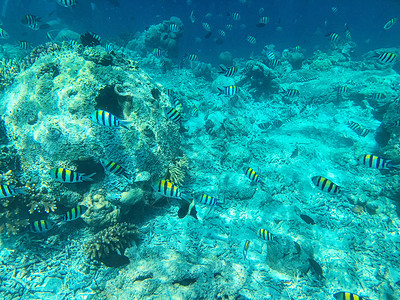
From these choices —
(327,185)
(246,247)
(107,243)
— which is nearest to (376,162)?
(327,185)

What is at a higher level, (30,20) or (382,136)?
(30,20)

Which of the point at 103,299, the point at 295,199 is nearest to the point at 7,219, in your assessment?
the point at 103,299

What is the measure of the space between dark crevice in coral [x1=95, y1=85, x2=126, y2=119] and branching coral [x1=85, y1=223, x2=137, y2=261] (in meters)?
2.66

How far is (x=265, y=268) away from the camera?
15.6 feet

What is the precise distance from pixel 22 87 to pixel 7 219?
129 inches

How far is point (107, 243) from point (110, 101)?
3.27 meters

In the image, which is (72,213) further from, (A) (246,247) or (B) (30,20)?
(B) (30,20)

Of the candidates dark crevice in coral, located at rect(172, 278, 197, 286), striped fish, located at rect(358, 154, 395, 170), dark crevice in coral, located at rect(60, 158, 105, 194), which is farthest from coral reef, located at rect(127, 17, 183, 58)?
dark crevice in coral, located at rect(172, 278, 197, 286)

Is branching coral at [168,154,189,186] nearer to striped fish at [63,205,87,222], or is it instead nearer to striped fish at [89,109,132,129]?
striped fish at [63,205,87,222]

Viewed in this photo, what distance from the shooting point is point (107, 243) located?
13.1 feet

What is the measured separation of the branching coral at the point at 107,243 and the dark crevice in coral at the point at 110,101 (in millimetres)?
2656

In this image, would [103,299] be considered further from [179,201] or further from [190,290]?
[179,201]

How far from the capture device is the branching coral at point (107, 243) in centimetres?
399

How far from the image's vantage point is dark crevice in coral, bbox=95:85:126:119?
16.2 feet
